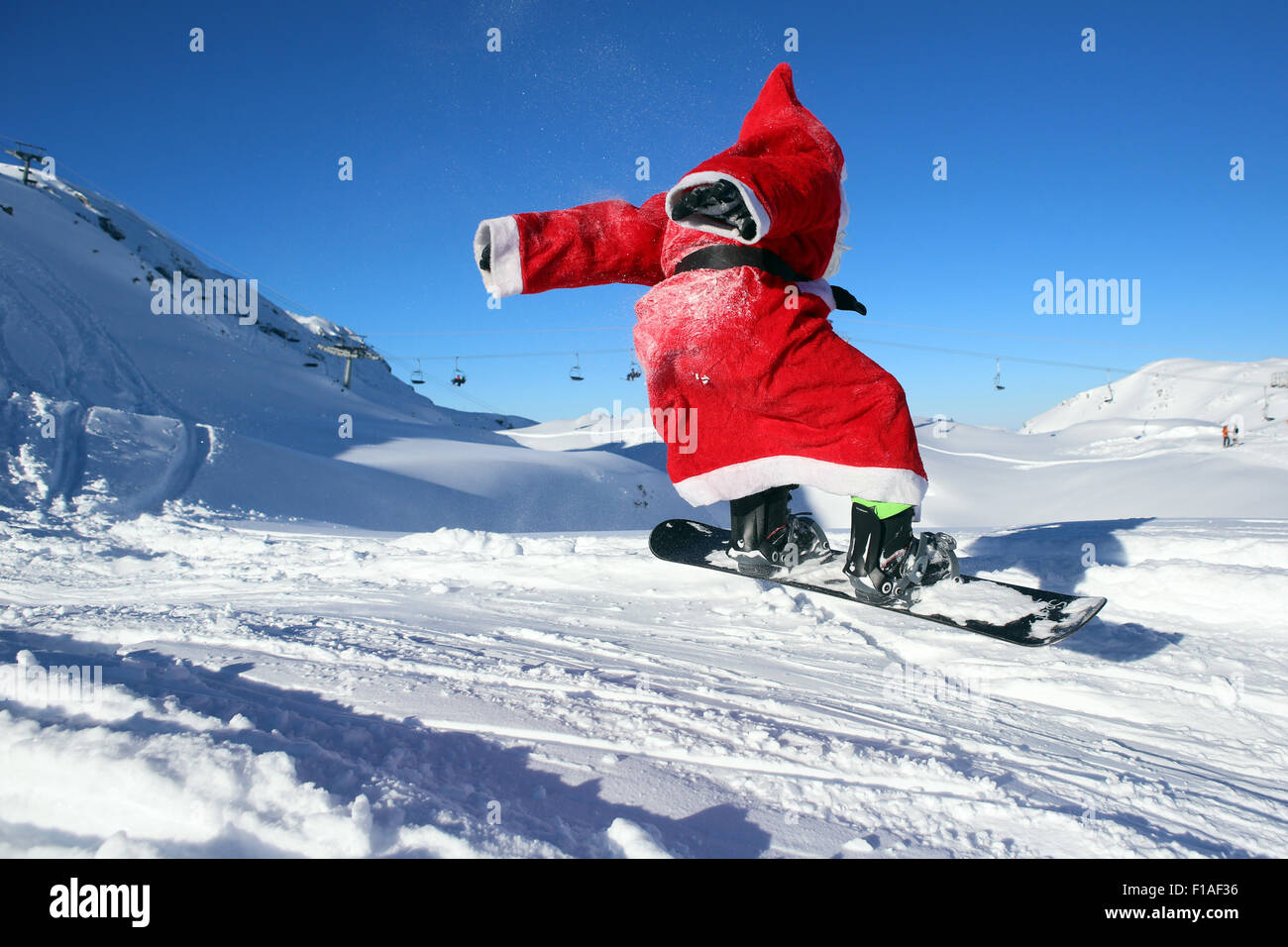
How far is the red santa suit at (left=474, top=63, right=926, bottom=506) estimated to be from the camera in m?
1.91

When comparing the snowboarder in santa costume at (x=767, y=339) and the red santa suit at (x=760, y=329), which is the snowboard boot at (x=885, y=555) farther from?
the red santa suit at (x=760, y=329)

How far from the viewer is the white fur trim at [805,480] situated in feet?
6.27

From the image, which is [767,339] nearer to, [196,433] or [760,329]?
[760,329]

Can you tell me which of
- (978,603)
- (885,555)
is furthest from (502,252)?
(978,603)

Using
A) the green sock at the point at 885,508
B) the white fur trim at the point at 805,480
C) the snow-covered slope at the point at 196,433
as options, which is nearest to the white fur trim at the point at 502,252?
the white fur trim at the point at 805,480

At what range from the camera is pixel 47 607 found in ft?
6.29

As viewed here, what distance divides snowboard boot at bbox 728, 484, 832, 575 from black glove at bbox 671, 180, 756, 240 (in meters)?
1.00

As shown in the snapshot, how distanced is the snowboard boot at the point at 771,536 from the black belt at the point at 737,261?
723 millimetres

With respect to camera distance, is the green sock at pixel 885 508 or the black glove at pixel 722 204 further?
the green sock at pixel 885 508

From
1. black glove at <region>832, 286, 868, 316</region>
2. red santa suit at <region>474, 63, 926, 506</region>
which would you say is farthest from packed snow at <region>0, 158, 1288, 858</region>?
black glove at <region>832, 286, 868, 316</region>

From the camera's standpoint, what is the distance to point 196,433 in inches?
320

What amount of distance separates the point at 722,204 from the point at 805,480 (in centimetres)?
88
